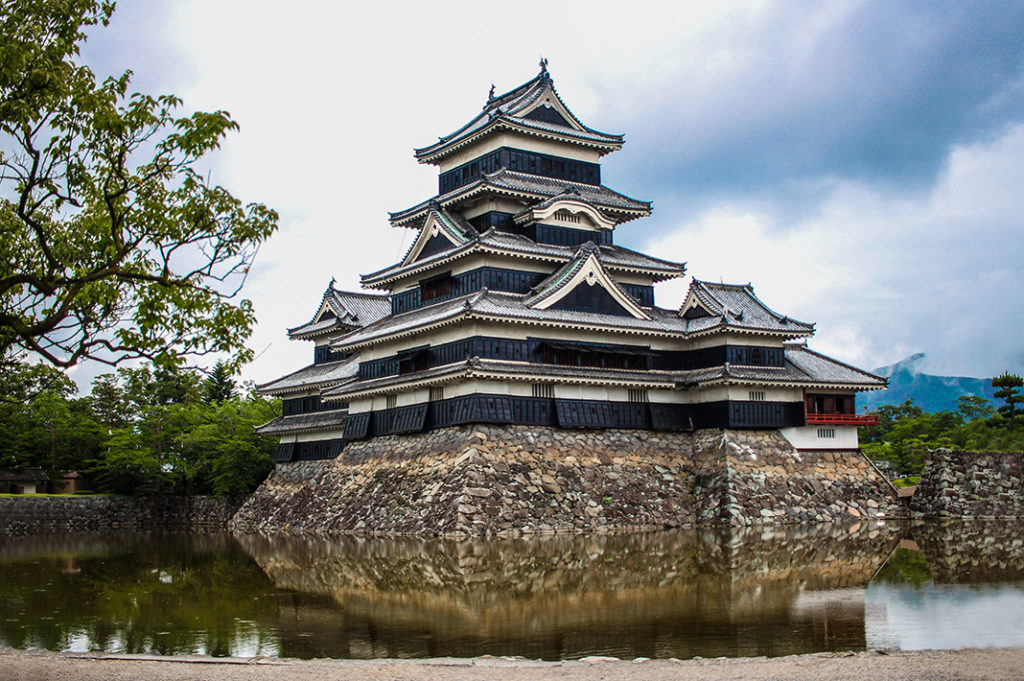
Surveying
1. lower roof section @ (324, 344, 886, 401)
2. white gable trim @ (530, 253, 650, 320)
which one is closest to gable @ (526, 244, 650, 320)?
white gable trim @ (530, 253, 650, 320)

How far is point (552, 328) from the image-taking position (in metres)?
40.0

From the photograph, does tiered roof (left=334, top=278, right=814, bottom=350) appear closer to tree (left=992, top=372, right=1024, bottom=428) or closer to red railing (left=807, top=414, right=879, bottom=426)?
red railing (left=807, top=414, right=879, bottom=426)

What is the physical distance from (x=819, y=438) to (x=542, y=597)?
86.6 ft

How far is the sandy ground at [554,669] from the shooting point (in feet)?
37.3

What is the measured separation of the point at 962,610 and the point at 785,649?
17.1 ft

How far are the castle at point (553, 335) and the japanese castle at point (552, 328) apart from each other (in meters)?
0.08

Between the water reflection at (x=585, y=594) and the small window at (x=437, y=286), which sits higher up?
the small window at (x=437, y=286)

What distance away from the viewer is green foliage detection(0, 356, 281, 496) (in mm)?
55688

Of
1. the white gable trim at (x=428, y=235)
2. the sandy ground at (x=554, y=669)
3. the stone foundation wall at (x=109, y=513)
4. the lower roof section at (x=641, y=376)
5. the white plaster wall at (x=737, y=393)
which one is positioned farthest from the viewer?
the stone foundation wall at (x=109, y=513)

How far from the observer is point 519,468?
36375 mm

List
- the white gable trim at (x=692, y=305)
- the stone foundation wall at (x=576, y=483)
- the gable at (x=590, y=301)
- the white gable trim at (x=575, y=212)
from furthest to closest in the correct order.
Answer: the white gable trim at (x=692, y=305)
the white gable trim at (x=575, y=212)
the gable at (x=590, y=301)
the stone foundation wall at (x=576, y=483)

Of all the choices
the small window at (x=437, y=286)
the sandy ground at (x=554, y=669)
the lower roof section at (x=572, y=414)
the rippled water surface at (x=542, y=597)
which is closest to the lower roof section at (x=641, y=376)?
the lower roof section at (x=572, y=414)

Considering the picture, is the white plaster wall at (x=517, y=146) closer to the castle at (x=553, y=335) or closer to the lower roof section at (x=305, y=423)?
the castle at (x=553, y=335)

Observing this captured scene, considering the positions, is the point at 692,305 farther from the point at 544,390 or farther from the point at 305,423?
the point at 305,423
